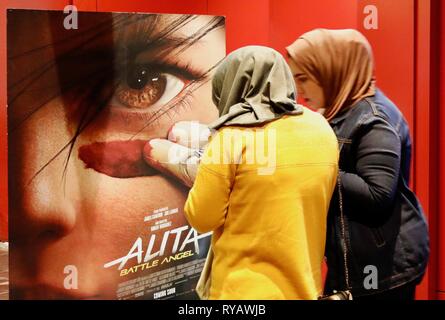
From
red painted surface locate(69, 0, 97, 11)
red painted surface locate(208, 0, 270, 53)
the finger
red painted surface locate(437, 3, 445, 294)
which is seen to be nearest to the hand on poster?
the finger

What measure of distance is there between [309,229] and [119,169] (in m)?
1.07

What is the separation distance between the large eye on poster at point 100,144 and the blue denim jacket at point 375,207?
912 mm

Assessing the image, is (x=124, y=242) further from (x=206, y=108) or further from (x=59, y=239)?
(x=206, y=108)

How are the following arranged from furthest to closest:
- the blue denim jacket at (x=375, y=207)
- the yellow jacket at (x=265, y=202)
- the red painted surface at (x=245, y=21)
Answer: the red painted surface at (x=245, y=21)
the blue denim jacket at (x=375, y=207)
the yellow jacket at (x=265, y=202)

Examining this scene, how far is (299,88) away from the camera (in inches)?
72.8

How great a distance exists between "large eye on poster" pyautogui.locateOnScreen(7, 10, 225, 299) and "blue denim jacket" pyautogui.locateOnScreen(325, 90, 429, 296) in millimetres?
912

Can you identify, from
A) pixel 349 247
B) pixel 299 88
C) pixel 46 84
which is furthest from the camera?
pixel 46 84

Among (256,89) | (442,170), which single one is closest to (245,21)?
(442,170)

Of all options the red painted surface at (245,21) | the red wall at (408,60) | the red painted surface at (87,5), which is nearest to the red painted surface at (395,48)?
the red wall at (408,60)

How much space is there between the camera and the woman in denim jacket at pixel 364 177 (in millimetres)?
1661

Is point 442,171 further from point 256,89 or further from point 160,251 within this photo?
point 256,89

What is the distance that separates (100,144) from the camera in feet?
7.95

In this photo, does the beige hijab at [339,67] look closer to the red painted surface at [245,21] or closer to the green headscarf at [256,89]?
the green headscarf at [256,89]

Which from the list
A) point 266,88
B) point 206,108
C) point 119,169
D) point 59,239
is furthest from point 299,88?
point 59,239
